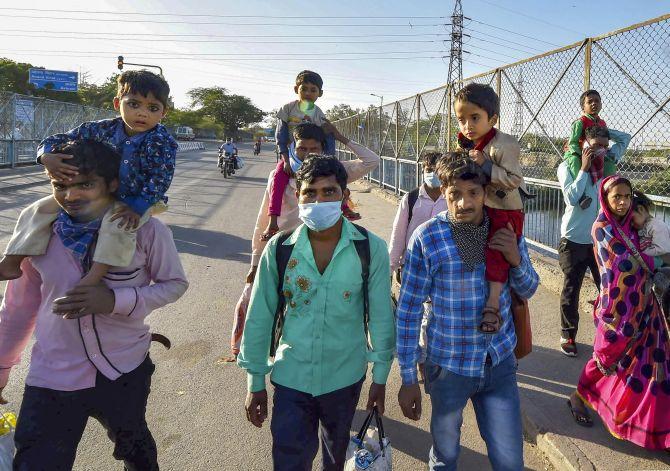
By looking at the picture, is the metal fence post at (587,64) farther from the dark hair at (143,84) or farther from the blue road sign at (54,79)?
the blue road sign at (54,79)

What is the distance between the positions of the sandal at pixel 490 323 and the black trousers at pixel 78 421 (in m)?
1.42

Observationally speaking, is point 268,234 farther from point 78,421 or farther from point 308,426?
point 78,421

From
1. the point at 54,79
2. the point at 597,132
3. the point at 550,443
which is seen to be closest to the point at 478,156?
the point at 550,443

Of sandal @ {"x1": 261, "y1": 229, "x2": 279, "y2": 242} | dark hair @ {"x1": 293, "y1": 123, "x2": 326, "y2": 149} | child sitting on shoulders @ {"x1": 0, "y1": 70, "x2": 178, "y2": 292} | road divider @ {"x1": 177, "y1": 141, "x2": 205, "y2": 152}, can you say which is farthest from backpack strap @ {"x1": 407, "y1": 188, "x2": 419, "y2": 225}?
road divider @ {"x1": 177, "y1": 141, "x2": 205, "y2": 152}

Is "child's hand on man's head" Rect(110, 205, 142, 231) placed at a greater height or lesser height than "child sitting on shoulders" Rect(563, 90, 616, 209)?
lesser

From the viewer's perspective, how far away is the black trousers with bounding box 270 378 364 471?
1.97m

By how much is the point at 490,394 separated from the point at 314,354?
2.57ft

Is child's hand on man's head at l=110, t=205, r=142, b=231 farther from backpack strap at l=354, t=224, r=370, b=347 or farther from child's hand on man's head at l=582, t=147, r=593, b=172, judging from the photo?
child's hand on man's head at l=582, t=147, r=593, b=172

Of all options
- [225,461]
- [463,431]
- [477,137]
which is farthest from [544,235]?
[225,461]

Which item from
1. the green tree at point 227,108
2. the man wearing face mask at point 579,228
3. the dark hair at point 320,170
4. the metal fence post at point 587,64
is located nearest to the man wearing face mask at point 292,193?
the dark hair at point 320,170

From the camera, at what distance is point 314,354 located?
6.53ft

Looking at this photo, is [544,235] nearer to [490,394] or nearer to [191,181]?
[490,394]

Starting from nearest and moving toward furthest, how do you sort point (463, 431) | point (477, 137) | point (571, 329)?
point (477, 137), point (463, 431), point (571, 329)

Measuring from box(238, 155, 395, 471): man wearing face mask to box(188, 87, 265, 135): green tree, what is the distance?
85.1m
